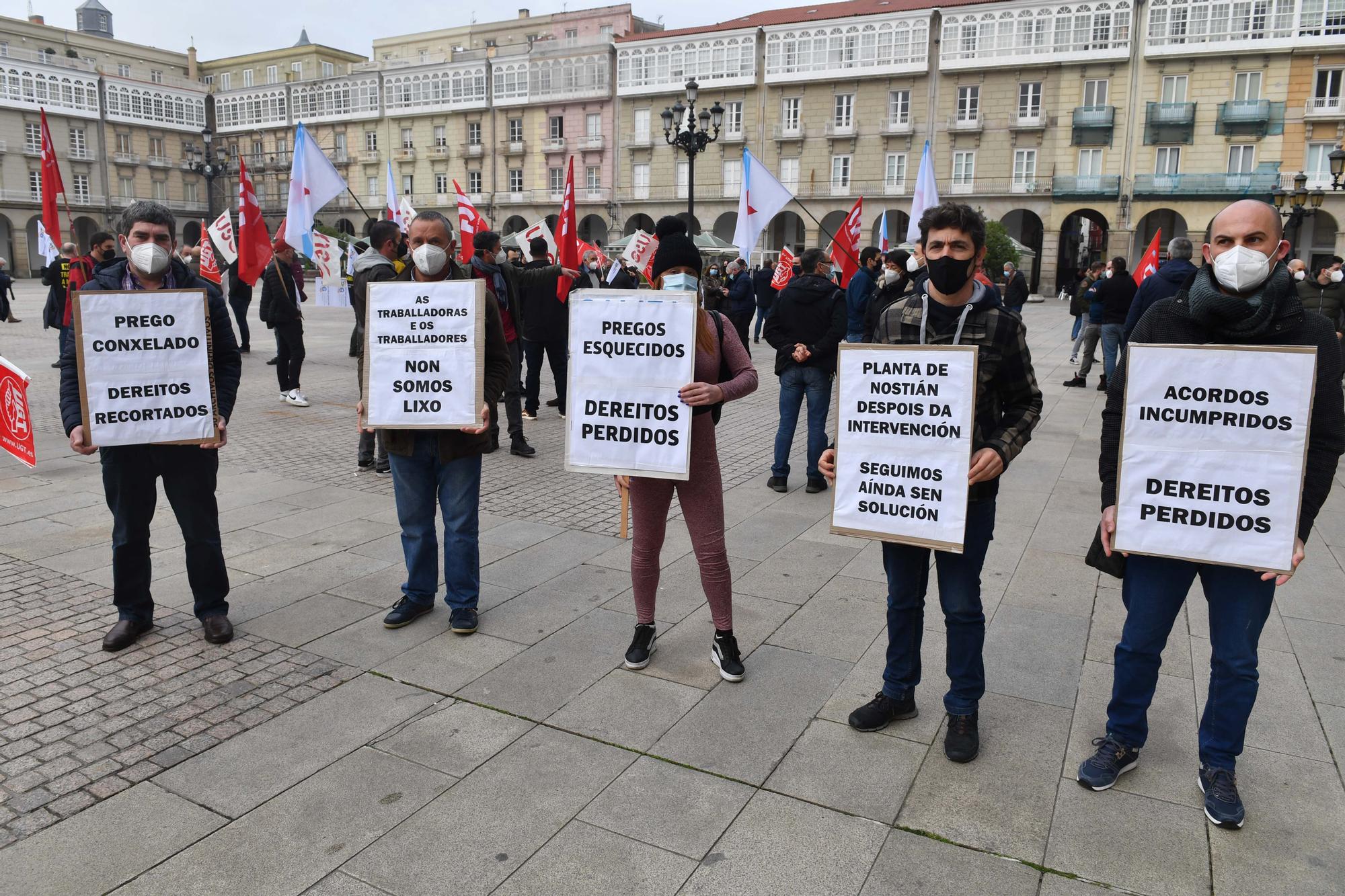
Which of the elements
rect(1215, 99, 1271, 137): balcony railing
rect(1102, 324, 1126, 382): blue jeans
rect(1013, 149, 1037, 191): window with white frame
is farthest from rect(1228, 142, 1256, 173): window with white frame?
rect(1102, 324, 1126, 382): blue jeans

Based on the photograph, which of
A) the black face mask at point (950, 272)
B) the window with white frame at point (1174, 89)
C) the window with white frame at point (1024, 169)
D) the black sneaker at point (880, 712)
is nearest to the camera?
the black face mask at point (950, 272)

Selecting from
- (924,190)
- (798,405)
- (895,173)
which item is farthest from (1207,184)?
(798,405)

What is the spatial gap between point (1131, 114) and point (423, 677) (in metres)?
45.4

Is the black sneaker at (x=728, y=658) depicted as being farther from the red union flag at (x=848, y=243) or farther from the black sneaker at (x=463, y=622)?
the red union flag at (x=848, y=243)

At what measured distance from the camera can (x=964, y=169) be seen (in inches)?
1753

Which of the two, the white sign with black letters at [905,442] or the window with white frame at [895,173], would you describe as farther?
the window with white frame at [895,173]

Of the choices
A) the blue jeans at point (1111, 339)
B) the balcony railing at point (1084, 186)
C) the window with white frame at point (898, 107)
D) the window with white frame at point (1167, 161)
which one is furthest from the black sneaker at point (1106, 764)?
the window with white frame at point (898, 107)

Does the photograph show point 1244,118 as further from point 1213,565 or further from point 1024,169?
point 1213,565

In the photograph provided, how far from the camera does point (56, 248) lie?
1121 cm

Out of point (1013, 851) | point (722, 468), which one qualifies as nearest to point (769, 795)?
point (1013, 851)

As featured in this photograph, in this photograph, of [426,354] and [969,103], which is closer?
[426,354]

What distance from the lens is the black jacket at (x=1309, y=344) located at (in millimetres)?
2740

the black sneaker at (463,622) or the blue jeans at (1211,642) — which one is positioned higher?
the blue jeans at (1211,642)

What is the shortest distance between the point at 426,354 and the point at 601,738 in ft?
6.37
